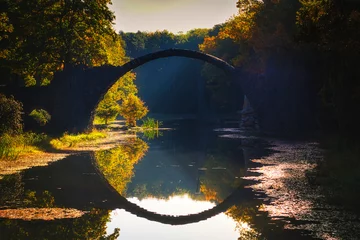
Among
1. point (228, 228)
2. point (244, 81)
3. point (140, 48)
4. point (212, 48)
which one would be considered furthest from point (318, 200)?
point (140, 48)

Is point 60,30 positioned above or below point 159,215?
above

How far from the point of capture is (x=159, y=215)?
13.3 metres

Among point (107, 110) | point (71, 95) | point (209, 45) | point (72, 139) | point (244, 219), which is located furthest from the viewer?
point (209, 45)

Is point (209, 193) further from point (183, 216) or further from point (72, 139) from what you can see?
point (72, 139)

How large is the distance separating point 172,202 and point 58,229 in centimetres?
516

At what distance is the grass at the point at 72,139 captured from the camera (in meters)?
31.6

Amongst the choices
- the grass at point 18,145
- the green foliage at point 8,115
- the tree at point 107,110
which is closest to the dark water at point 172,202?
the grass at point 18,145

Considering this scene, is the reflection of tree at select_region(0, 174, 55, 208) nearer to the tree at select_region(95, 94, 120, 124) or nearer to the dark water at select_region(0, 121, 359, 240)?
the dark water at select_region(0, 121, 359, 240)

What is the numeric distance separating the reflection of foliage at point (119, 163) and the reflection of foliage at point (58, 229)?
4871mm

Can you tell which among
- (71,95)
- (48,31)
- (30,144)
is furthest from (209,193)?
(71,95)

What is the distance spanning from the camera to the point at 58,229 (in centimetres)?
1091

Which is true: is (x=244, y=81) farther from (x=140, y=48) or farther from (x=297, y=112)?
(x=140, y=48)

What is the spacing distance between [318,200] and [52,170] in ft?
40.3

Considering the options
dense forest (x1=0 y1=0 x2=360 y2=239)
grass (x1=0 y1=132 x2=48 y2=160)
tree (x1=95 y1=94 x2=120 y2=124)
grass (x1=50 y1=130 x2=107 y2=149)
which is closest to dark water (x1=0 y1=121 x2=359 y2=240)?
dense forest (x1=0 y1=0 x2=360 y2=239)
